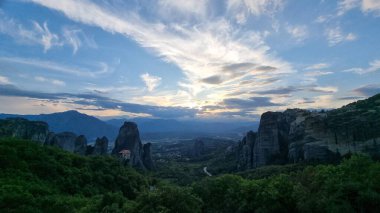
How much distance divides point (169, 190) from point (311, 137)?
111718 mm

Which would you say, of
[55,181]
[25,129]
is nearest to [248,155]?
[25,129]

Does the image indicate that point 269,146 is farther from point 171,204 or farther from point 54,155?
point 171,204

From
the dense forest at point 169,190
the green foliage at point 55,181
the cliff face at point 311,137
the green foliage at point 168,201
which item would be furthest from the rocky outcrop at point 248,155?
the green foliage at point 168,201

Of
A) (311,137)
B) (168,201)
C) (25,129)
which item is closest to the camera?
(168,201)

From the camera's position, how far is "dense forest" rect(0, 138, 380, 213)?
41.7 m

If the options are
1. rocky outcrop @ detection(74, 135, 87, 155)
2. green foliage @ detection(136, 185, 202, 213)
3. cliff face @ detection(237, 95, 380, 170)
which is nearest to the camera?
green foliage @ detection(136, 185, 202, 213)

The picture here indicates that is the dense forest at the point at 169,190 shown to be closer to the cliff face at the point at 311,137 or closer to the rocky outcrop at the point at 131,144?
the cliff face at the point at 311,137

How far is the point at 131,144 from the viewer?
189125mm

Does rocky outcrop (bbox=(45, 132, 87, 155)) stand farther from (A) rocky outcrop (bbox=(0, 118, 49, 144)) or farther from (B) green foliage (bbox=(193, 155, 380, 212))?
(B) green foliage (bbox=(193, 155, 380, 212))

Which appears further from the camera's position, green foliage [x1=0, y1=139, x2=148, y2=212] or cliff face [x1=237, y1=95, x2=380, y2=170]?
cliff face [x1=237, y1=95, x2=380, y2=170]

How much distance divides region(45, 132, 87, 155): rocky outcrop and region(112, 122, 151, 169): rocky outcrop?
1943cm

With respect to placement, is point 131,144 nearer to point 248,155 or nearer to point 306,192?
point 248,155

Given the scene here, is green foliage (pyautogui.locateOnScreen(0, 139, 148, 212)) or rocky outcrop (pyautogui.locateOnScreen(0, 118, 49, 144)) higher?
rocky outcrop (pyautogui.locateOnScreen(0, 118, 49, 144))

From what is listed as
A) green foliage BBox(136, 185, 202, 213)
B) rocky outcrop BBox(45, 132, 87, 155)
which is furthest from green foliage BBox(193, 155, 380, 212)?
rocky outcrop BBox(45, 132, 87, 155)
